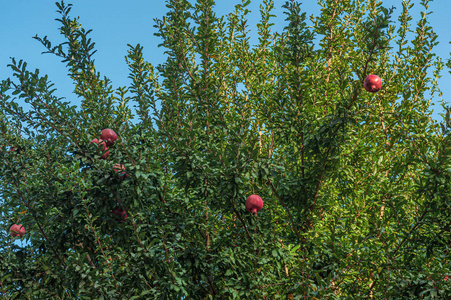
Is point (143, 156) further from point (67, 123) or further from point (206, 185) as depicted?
point (67, 123)

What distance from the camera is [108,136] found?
532 cm

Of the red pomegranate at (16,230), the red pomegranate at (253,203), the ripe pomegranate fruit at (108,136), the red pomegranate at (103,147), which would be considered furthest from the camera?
the red pomegranate at (16,230)

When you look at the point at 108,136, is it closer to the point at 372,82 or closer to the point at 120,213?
the point at 120,213

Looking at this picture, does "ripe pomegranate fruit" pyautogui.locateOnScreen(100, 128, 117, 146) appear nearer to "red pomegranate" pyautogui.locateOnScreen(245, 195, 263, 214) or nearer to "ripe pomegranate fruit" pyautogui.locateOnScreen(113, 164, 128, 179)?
"ripe pomegranate fruit" pyautogui.locateOnScreen(113, 164, 128, 179)

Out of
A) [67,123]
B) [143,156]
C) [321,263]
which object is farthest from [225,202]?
[67,123]

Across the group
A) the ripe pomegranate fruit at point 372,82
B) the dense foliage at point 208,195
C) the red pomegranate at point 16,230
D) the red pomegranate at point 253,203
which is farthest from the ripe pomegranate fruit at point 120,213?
the ripe pomegranate fruit at point 372,82

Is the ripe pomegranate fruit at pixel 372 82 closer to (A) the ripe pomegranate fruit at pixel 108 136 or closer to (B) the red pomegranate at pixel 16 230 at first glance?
(A) the ripe pomegranate fruit at pixel 108 136

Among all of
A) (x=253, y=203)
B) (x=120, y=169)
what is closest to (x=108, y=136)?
(x=120, y=169)

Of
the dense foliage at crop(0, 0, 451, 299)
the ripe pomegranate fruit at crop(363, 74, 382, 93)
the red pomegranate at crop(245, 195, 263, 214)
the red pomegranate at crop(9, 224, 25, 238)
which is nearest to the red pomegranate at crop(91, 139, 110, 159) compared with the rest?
the dense foliage at crop(0, 0, 451, 299)

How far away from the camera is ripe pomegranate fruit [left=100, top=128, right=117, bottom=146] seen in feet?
17.4

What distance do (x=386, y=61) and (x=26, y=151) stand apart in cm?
696

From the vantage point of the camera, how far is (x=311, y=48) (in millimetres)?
5785

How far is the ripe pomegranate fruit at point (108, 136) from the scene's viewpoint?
17.4 feet

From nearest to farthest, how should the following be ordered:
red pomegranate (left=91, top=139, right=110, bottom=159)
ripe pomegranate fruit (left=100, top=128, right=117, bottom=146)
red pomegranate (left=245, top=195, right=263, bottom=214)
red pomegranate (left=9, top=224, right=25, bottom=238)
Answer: red pomegranate (left=245, top=195, right=263, bottom=214)
red pomegranate (left=91, top=139, right=110, bottom=159)
ripe pomegranate fruit (left=100, top=128, right=117, bottom=146)
red pomegranate (left=9, top=224, right=25, bottom=238)
